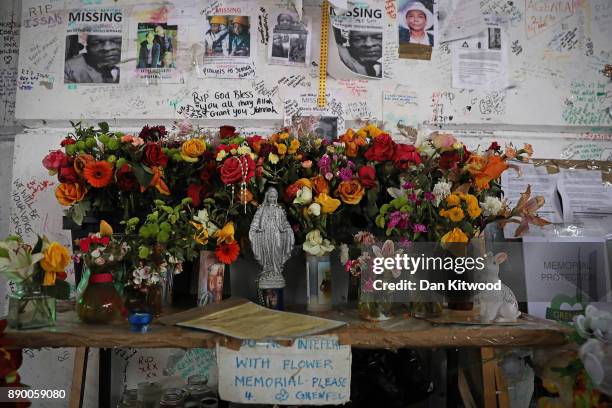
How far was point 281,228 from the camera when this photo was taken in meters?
1.00

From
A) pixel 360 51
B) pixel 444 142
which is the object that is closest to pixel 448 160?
pixel 444 142

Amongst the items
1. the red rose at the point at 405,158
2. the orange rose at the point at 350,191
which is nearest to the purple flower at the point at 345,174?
the orange rose at the point at 350,191

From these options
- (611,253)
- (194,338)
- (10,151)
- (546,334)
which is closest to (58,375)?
(10,151)

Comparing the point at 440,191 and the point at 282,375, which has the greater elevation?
the point at 440,191

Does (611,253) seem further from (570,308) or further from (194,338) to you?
(194,338)

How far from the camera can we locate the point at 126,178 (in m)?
1.03

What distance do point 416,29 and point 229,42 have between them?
636 millimetres

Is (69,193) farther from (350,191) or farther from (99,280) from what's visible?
(350,191)

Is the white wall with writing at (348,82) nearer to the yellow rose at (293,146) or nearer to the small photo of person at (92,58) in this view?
the small photo of person at (92,58)

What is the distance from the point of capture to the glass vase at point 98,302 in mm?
912

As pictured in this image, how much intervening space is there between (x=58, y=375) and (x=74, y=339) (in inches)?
30.5

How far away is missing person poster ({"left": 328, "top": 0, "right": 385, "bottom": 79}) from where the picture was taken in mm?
1506

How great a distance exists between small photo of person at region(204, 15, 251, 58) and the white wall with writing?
0.03 meters

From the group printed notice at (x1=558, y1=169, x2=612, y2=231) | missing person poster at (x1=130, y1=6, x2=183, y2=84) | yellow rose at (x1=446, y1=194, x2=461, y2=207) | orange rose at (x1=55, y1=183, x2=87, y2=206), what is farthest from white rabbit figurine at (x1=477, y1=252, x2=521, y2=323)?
missing person poster at (x1=130, y1=6, x2=183, y2=84)
